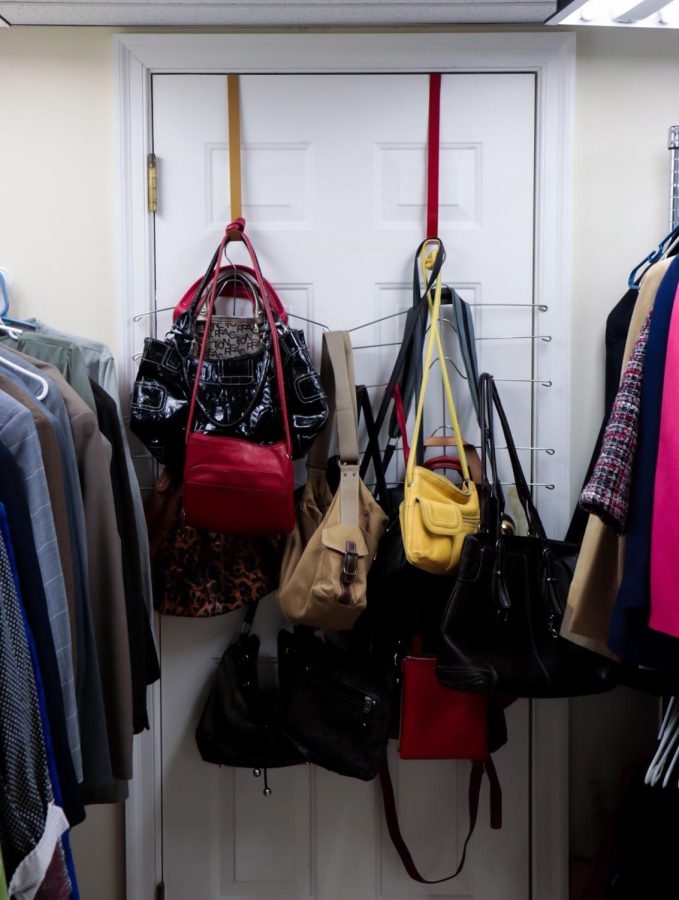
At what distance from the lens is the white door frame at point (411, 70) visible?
1.78 m

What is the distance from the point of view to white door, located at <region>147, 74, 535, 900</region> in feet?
5.94

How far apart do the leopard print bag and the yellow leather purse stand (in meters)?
0.37

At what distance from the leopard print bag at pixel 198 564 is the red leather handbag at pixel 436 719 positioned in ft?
1.26

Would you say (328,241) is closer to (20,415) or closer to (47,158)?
(47,158)

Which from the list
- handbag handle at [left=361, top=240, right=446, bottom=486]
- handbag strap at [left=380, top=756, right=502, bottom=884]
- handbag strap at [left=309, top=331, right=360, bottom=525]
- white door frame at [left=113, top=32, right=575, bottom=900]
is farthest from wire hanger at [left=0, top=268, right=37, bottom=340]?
handbag strap at [left=380, top=756, right=502, bottom=884]

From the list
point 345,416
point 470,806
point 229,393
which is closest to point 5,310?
point 229,393

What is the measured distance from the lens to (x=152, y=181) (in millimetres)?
1801

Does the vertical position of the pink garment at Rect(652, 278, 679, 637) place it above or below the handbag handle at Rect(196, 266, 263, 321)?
below

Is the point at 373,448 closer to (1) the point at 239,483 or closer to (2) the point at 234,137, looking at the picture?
(1) the point at 239,483

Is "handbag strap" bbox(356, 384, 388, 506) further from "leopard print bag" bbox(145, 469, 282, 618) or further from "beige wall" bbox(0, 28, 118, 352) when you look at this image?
"beige wall" bbox(0, 28, 118, 352)

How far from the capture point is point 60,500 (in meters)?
1.21

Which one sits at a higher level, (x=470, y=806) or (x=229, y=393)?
(x=229, y=393)

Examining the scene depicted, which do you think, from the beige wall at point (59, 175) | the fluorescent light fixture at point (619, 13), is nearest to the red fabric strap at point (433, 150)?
the fluorescent light fixture at point (619, 13)

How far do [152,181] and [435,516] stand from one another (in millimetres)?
1009
